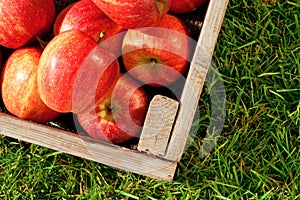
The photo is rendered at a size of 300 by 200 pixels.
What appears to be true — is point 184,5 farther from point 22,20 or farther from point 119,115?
point 22,20

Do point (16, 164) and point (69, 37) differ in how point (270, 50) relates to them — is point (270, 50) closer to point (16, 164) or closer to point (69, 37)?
point (69, 37)

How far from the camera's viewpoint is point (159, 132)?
4.90 ft

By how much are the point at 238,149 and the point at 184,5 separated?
621 mm

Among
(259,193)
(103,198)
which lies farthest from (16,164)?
(259,193)

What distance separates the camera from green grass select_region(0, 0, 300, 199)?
2037 millimetres

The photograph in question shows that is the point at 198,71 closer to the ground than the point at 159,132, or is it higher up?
higher up

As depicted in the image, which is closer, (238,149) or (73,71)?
(73,71)

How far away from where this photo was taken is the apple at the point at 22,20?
165cm

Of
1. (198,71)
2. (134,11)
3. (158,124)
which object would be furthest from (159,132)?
(134,11)

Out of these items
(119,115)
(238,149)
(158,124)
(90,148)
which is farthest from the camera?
(238,149)

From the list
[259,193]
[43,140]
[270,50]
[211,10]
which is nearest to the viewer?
[211,10]

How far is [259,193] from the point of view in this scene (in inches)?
79.4

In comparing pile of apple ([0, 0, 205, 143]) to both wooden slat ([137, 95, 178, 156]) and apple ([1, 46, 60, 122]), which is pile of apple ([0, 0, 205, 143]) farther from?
wooden slat ([137, 95, 178, 156])

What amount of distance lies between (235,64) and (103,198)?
0.75 metres
